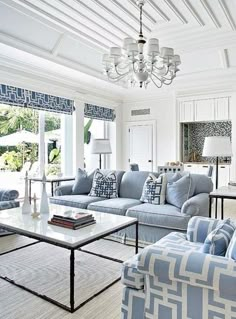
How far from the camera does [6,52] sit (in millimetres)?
4266

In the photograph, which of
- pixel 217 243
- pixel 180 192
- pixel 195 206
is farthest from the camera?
pixel 180 192

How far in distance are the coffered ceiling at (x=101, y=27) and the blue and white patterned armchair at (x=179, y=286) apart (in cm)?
314

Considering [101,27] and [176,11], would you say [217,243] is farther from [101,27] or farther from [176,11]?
[101,27]

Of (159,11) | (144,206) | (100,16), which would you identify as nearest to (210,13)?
(159,11)

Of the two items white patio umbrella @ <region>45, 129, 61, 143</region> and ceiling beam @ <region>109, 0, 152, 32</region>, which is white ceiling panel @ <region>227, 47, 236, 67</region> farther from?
white patio umbrella @ <region>45, 129, 61, 143</region>

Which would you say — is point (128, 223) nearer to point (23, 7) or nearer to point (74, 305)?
point (74, 305)

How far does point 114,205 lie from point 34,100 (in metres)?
2.87

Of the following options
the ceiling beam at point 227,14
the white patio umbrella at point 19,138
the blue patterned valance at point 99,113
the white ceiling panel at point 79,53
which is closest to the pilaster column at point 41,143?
the white patio umbrella at point 19,138

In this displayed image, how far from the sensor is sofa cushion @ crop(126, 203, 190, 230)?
10.1 ft

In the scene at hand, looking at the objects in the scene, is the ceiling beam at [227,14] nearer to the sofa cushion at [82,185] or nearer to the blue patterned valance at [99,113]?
the sofa cushion at [82,185]

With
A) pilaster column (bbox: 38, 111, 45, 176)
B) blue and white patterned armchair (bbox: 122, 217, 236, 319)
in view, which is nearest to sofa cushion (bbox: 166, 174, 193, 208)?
blue and white patterned armchair (bbox: 122, 217, 236, 319)

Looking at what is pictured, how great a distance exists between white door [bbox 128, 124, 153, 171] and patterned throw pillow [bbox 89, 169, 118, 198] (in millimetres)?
3417

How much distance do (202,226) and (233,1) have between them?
292cm

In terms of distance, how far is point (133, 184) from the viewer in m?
4.11
